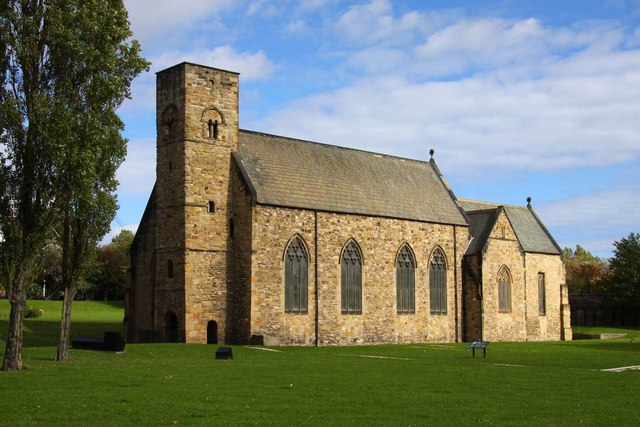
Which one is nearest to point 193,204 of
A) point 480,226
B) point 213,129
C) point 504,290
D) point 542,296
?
point 213,129

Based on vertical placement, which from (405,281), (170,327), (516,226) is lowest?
(170,327)

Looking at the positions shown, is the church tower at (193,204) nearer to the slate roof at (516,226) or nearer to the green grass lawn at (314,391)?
the green grass lawn at (314,391)

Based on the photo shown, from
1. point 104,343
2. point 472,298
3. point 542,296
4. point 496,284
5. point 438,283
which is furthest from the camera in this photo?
point 542,296

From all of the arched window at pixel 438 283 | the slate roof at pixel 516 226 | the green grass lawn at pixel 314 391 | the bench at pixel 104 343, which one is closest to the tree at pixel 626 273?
the slate roof at pixel 516 226

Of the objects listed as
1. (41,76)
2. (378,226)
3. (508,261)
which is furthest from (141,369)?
(508,261)

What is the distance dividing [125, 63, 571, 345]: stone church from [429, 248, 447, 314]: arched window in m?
0.12

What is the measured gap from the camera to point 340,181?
50.3m

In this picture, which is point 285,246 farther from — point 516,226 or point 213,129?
point 516,226

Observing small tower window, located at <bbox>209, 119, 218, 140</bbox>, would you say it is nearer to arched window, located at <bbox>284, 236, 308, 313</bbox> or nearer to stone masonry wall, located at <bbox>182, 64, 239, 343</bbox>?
stone masonry wall, located at <bbox>182, 64, 239, 343</bbox>

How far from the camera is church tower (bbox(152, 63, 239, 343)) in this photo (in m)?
42.9

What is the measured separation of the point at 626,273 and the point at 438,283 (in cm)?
3467

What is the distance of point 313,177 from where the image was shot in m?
48.8

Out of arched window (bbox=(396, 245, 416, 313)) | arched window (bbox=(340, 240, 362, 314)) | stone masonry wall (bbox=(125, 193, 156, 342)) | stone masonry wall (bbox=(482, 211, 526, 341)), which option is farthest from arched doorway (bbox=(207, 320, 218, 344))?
stone masonry wall (bbox=(482, 211, 526, 341))

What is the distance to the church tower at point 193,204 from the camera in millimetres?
42938
